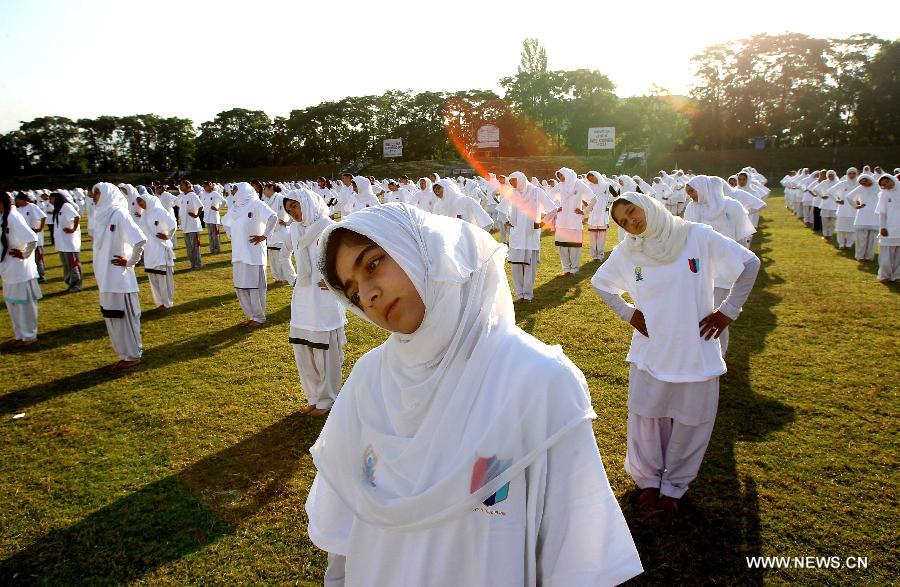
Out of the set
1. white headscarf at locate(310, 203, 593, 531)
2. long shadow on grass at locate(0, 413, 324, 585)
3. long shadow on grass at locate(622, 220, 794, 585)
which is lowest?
long shadow on grass at locate(0, 413, 324, 585)

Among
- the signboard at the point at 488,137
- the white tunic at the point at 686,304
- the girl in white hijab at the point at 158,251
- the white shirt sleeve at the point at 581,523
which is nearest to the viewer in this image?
the white shirt sleeve at the point at 581,523

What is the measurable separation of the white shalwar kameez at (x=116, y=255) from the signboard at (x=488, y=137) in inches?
1685

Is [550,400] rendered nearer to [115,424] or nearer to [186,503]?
[186,503]

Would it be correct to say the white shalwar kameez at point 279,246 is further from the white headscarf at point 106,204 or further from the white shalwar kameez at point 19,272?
the white shalwar kameez at point 19,272

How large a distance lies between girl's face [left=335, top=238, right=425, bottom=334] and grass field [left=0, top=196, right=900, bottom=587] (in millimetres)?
2446

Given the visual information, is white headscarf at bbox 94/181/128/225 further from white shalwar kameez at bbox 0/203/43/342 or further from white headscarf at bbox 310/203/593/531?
white headscarf at bbox 310/203/593/531

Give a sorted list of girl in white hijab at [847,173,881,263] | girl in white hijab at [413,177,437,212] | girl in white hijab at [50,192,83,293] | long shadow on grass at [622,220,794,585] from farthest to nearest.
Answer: girl in white hijab at [413,177,437,212] → girl in white hijab at [847,173,881,263] → girl in white hijab at [50,192,83,293] → long shadow on grass at [622,220,794,585]

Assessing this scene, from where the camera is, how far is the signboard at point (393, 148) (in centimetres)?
5301

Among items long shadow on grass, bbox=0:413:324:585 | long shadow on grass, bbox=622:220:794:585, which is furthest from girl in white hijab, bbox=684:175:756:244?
long shadow on grass, bbox=0:413:324:585

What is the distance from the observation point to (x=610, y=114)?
50.3 meters

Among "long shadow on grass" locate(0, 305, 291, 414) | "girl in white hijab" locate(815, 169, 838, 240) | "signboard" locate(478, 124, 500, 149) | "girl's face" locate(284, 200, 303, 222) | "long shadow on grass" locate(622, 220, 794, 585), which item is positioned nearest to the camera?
"long shadow on grass" locate(622, 220, 794, 585)

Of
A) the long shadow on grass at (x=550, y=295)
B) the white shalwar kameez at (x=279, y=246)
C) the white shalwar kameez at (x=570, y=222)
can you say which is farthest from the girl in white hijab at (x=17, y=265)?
the white shalwar kameez at (x=570, y=222)

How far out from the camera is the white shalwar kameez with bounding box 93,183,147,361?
649cm

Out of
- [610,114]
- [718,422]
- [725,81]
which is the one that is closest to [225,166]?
[610,114]
